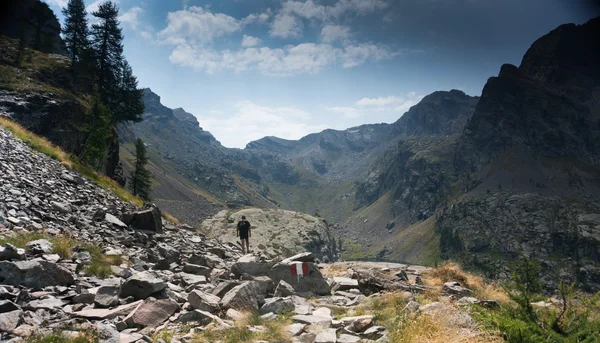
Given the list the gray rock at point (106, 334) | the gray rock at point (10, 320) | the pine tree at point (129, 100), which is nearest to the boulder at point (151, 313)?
the gray rock at point (106, 334)

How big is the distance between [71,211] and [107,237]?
8.55 feet

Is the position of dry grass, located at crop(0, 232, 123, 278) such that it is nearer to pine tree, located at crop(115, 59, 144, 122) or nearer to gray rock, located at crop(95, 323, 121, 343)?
gray rock, located at crop(95, 323, 121, 343)

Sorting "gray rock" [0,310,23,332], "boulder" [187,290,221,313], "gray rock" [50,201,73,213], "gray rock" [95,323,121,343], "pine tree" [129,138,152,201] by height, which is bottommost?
"boulder" [187,290,221,313]

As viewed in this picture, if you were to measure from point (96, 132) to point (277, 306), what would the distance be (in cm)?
4017

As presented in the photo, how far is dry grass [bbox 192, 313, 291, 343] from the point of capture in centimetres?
739

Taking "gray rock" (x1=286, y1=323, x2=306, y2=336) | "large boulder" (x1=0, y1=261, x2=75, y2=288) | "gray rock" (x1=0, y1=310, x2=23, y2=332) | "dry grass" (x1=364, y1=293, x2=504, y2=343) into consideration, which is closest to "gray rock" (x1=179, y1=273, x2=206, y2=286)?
"large boulder" (x1=0, y1=261, x2=75, y2=288)

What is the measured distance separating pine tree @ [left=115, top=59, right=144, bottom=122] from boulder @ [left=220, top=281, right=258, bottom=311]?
50.5 metres

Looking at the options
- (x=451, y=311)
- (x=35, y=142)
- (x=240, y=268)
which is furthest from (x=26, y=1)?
(x=451, y=311)

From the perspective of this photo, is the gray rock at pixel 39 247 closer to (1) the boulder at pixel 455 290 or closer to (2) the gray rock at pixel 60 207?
(2) the gray rock at pixel 60 207

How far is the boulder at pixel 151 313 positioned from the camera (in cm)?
753

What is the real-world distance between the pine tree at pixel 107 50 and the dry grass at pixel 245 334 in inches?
2151

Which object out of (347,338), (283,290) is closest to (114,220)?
(283,290)

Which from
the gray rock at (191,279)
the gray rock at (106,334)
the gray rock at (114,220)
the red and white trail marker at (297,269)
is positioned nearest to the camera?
the gray rock at (106,334)

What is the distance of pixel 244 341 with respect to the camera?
24.2 ft
